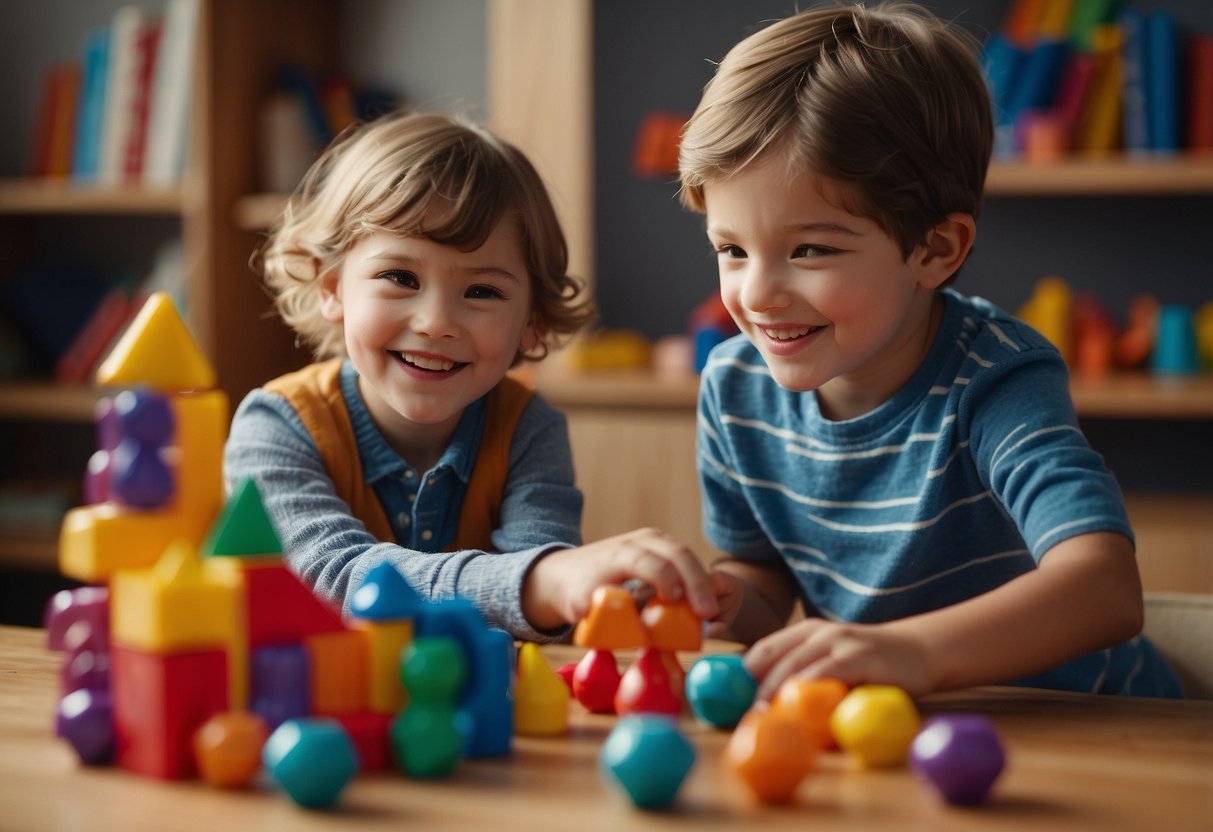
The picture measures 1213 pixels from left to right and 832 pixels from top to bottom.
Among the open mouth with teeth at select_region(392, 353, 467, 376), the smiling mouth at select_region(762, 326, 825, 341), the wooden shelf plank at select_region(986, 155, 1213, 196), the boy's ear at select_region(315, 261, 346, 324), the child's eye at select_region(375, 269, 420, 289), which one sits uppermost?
the wooden shelf plank at select_region(986, 155, 1213, 196)

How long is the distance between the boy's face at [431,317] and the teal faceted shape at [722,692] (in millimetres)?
460

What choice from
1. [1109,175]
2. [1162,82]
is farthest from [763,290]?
[1162,82]

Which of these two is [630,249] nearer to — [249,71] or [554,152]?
[554,152]

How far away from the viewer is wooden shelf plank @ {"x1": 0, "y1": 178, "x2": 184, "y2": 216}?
2.78 meters

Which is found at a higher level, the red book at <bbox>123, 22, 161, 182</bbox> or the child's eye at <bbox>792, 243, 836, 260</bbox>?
the red book at <bbox>123, 22, 161, 182</bbox>

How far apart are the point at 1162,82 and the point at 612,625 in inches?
73.9

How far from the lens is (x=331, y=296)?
1.29 metres

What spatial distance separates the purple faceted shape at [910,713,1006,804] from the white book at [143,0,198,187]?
249 centimetres

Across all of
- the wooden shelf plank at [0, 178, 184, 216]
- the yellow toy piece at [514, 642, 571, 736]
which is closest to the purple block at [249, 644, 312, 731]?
the yellow toy piece at [514, 642, 571, 736]

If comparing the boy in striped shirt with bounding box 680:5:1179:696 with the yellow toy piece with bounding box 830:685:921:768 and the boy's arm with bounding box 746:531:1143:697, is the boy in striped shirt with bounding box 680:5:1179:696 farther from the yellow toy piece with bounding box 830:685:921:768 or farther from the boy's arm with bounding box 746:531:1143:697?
the yellow toy piece with bounding box 830:685:921:768

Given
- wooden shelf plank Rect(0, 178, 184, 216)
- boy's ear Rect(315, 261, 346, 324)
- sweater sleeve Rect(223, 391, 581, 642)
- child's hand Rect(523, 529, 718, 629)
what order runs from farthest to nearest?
wooden shelf plank Rect(0, 178, 184, 216), boy's ear Rect(315, 261, 346, 324), sweater sleeve Rect(223, 391, 581, 642), child's hand Rect(523, 529, 718, 629)

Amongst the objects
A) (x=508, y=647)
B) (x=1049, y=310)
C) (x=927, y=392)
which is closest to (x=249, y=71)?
(x=1049, y=310)

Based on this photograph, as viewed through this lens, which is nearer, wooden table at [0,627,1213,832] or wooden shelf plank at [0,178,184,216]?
wooden table at [0,627,1213,832]

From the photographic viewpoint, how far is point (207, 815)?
62 centimetres
